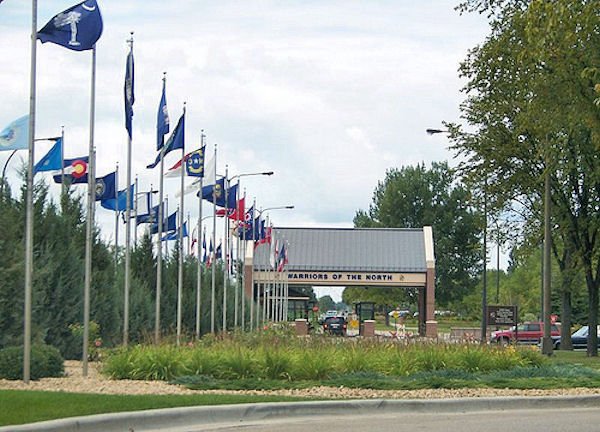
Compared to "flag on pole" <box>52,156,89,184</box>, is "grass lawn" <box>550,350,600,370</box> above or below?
below

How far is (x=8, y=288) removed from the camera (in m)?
24.0

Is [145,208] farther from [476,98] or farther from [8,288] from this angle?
[8,288]

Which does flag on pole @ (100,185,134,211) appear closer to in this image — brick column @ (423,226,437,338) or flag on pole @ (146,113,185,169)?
flag on pole @ (146,113,185,169)

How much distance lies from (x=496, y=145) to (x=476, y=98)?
2.57 metres

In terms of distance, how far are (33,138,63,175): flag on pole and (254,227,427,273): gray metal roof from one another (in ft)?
113

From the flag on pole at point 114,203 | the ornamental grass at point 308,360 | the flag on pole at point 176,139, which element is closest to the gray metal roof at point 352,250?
the flag on pole at point 114,203

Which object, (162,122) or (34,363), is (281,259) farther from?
(34,363)

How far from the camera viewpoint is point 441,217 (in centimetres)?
10425

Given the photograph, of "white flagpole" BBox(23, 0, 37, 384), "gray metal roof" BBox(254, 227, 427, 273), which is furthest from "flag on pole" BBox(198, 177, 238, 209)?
"gray metal roof" BBox(254, 227, 427, 273)

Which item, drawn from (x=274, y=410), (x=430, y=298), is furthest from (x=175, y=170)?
(x=430, y=298)

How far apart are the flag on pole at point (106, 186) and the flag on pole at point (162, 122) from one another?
11.4 m

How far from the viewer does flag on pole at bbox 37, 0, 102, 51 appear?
66.0 ft

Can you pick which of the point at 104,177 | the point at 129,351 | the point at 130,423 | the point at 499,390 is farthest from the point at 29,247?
the point at 104,177

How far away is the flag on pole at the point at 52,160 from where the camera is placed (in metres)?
37.2
